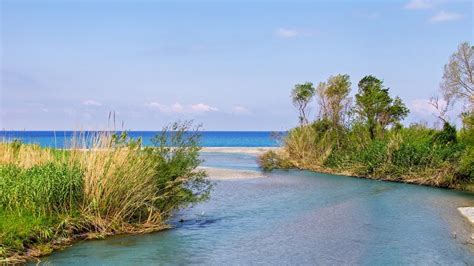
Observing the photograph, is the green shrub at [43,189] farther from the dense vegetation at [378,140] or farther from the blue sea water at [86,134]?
the dense vegetation at [378,140]

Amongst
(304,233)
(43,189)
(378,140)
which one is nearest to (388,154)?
(378,140)

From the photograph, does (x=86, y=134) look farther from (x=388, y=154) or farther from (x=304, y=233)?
(x=388, y=154)

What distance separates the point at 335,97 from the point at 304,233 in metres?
28.7

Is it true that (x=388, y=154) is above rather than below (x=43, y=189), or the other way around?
above

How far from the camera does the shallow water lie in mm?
12961

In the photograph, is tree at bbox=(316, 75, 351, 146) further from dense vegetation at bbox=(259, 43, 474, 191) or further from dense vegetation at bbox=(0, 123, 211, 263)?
dense vegetation at bbox=(0, 123, 211, 263)

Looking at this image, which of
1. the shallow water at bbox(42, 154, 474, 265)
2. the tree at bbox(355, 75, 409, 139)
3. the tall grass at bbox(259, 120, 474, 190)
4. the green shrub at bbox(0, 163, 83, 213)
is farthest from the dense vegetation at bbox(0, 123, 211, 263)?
the tree at bbox(355, 75, 409, 139)

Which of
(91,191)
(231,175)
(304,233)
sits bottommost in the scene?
(304,233)

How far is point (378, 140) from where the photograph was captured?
36438mm

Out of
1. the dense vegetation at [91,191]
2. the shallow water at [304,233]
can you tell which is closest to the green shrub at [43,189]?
the dense vegetation at [91,191]

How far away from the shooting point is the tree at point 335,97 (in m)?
42.7

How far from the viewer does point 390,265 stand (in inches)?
494

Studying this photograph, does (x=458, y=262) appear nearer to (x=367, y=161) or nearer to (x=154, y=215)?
(x=154, y=215)

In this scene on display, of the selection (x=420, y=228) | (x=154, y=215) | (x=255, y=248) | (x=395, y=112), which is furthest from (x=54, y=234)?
(x=395, y=112)
